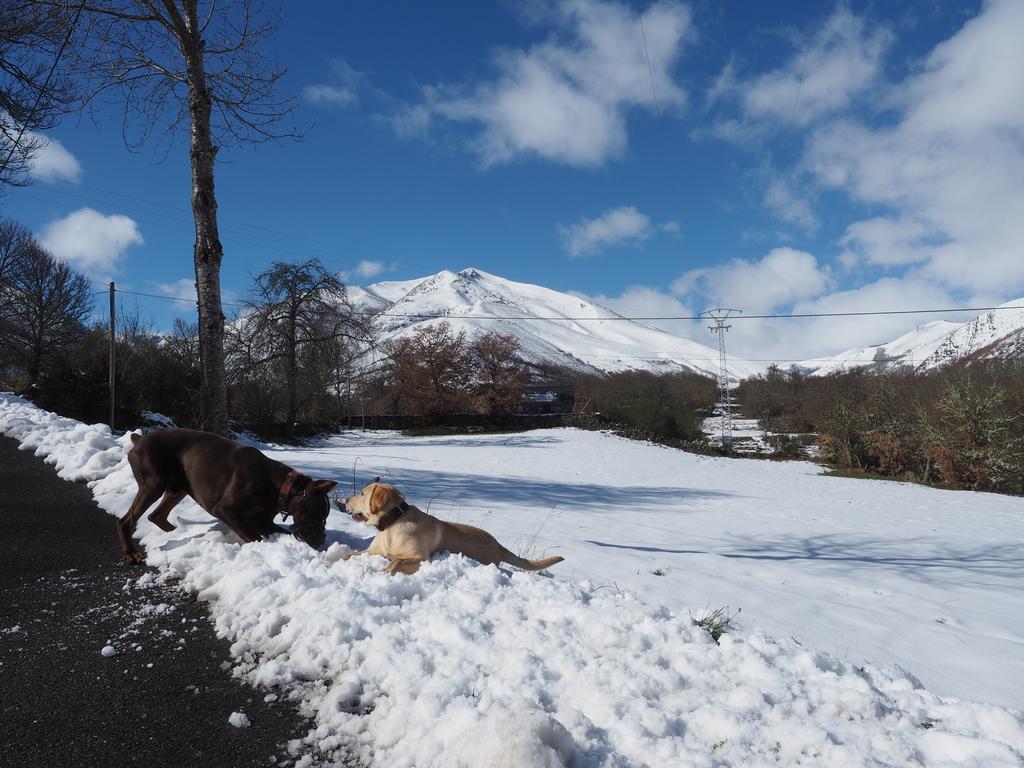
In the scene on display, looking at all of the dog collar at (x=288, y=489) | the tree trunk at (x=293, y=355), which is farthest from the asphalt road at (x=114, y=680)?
the tree trunk at (x=293, y=355)

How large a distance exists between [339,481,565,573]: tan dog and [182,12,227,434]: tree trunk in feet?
15.9

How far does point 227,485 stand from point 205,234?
4904 millimetres

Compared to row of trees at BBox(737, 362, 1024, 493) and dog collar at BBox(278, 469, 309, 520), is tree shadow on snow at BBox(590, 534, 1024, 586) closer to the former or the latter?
dog collar at BBox(278, 469, 309, 520)

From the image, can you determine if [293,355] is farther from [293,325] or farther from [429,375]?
[429,375]

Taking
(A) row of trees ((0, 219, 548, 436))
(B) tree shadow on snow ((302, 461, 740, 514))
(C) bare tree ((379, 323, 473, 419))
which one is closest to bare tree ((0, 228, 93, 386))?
(A) row of trees ((0, 219, 548, 436))

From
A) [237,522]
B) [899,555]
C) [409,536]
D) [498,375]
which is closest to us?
[409,536]

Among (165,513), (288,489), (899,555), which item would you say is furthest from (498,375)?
(288,489)

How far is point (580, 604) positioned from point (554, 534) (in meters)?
4.68

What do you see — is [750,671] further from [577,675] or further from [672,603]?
[672,603]

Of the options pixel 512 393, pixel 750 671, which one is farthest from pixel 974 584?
pixel 512 393

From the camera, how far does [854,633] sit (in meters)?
5.07

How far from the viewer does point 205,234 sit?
305 inches

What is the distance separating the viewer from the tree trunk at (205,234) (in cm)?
776

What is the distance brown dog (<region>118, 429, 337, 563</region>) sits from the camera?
13.6 ft
